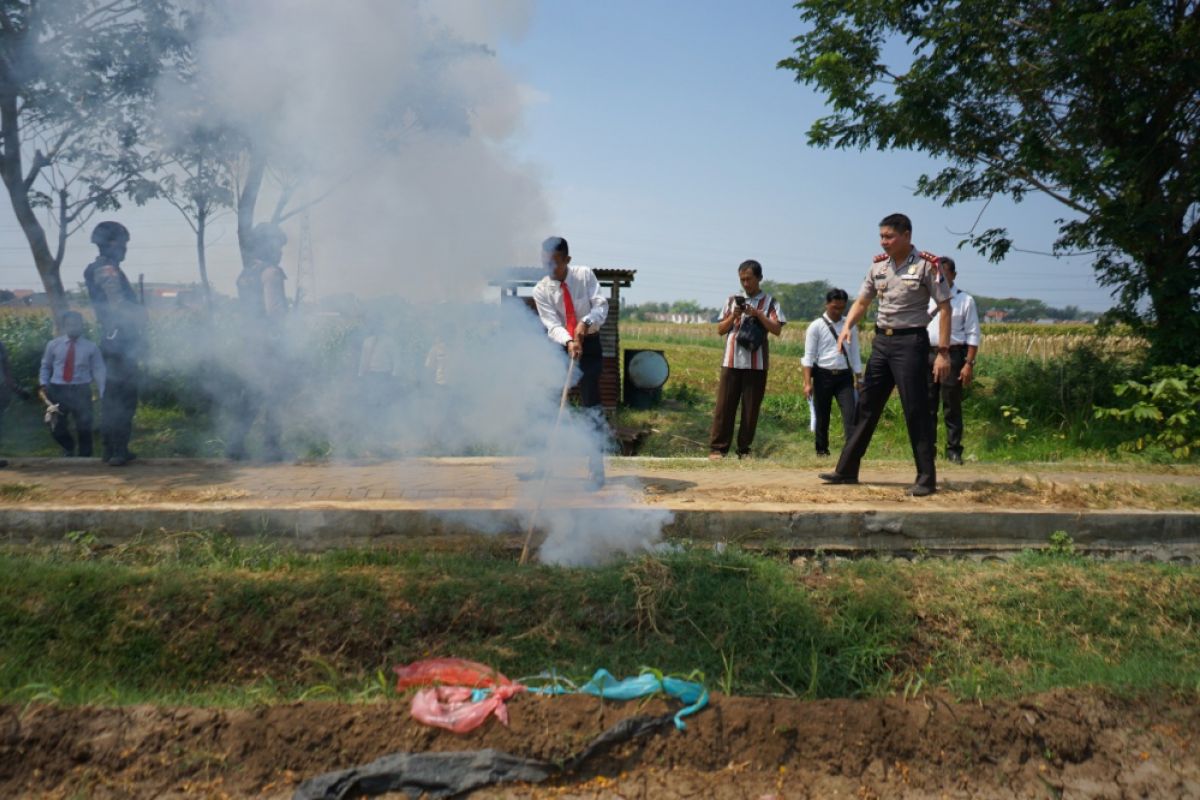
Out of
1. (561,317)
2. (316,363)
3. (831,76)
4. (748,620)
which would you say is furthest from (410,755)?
(831,76)

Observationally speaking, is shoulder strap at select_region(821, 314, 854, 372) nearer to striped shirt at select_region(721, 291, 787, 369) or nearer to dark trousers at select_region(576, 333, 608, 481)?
striped shirt at select_region(721, 291, 787, 369)

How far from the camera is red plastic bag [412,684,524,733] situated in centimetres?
331

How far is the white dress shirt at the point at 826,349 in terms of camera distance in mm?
8047

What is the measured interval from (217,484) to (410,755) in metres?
3.91

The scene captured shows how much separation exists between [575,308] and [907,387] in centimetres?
251

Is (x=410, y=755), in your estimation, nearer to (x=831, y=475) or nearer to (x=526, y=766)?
(x=526, y=766)

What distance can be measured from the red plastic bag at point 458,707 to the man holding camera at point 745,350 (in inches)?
183

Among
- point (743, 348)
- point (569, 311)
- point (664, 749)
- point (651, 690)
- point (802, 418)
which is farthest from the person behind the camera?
point (802, 418)

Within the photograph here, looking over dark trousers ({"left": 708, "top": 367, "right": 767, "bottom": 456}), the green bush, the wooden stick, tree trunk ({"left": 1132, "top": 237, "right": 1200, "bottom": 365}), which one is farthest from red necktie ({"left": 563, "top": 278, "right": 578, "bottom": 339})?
tree trunk ({"left": 1132, "top": 237, "right": 1200, "bottom": 365})

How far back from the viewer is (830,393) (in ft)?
27.1

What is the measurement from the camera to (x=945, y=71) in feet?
37.8

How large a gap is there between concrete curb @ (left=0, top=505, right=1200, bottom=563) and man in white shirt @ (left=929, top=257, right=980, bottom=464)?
7.80 feet

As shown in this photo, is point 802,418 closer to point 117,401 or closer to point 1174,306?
point 1174,306

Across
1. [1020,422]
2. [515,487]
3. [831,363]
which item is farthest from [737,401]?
[1020,422]
